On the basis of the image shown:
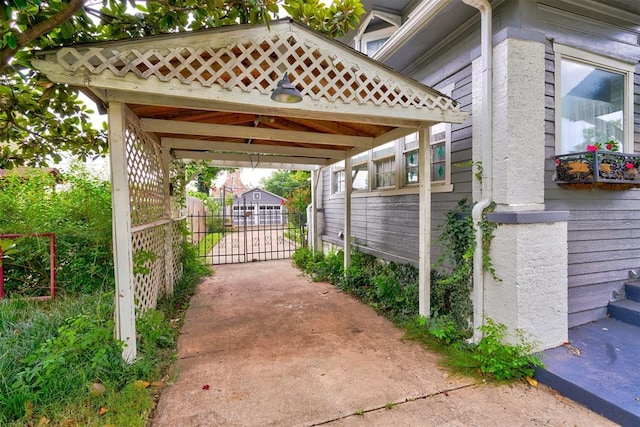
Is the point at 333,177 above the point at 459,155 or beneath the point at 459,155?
above

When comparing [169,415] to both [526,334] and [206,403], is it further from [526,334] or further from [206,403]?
[526,334]

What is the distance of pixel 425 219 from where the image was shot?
349 cm

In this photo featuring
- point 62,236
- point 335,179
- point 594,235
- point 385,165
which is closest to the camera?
point 594,235

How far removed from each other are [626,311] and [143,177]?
5738 mm

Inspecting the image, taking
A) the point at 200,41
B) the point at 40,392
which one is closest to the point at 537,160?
the point at 200,41

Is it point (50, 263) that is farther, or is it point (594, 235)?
point (50, 263)

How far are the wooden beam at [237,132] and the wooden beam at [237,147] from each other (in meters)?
1.04

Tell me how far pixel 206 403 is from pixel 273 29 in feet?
10.2

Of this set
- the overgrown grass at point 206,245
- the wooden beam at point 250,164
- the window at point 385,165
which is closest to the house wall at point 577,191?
the window at point 385,165

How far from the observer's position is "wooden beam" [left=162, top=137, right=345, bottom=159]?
15.2ft

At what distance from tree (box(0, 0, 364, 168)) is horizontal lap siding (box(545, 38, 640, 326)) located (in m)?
2.81

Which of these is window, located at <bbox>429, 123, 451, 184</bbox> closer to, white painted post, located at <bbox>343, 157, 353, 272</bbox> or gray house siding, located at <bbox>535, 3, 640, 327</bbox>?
gray house siding, located at <bbox>535, 3, 640, 327</bbox>

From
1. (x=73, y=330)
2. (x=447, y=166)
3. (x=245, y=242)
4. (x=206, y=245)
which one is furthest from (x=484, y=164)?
(x=206, y=245)

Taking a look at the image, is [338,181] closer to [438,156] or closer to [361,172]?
[361,172]
